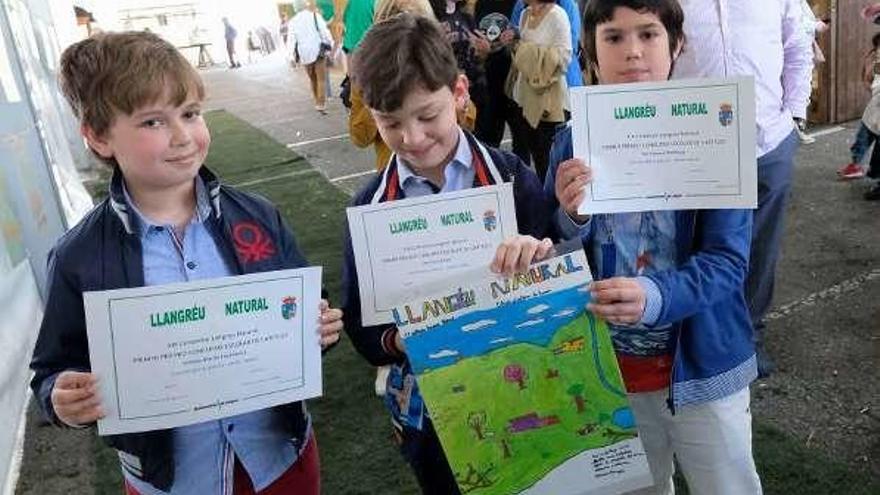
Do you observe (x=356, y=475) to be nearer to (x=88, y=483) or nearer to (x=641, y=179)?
(x=88, y=483)

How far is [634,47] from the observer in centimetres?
149

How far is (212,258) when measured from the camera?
1.43m

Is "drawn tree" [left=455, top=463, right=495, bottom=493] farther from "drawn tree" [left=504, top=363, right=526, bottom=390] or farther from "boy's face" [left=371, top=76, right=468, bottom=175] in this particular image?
"boy's face" [left=371, top=76, right=468, bottom=175]

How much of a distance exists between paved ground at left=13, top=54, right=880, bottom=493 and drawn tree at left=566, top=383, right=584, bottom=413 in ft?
4.77

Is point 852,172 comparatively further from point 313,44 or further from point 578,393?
point 313,44

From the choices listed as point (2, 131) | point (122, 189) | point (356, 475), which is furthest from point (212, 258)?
point (2, 131)

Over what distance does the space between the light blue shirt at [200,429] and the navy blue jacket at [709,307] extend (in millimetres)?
732

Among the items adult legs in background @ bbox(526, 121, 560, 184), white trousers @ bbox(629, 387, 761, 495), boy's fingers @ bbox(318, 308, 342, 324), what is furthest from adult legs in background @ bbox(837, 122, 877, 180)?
boy's fingers @ bbox(318, 308, 342, 324)

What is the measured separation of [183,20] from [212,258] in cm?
4247

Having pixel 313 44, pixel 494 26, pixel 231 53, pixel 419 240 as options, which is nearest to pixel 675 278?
pixel 419 240

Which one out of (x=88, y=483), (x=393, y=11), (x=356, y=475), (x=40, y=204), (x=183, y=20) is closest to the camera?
(x=356, y=475)

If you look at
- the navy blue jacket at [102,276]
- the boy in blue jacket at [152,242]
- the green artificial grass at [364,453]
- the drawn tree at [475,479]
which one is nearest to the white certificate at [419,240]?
the boy in blue jacket at [152,242]

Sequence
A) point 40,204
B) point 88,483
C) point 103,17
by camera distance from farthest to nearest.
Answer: point 103,17
point 40,204
point 88,483

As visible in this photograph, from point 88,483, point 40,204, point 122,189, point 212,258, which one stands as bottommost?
point 88,483
